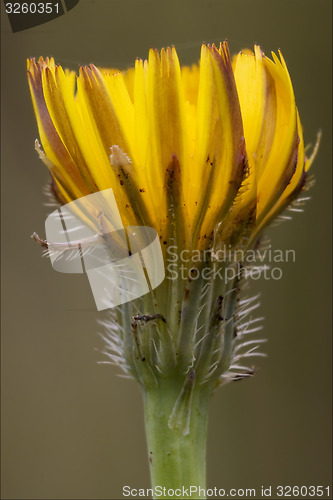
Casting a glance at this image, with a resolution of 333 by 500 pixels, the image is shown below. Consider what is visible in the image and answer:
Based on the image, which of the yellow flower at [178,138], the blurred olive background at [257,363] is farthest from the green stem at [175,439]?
the blurred olive background at [257,363]

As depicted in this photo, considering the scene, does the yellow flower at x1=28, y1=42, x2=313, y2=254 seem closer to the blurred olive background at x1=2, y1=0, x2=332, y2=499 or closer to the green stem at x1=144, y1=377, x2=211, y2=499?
the green stem at x1=144, y1=377, x2=211, y2=499

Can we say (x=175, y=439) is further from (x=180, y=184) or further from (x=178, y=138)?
(x=178, y=138)

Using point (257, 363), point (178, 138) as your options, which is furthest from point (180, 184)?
point (257, 363)

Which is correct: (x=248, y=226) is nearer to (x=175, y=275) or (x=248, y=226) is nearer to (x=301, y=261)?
(x=175, y=275)

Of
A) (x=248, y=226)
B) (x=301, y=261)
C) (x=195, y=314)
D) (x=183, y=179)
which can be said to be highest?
(x=183, y=179)

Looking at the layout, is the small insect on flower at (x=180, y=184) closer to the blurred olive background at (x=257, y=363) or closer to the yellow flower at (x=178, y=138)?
the yellow flower at (x=178, y=138)

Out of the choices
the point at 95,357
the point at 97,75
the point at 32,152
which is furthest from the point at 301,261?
the point at 97,75
